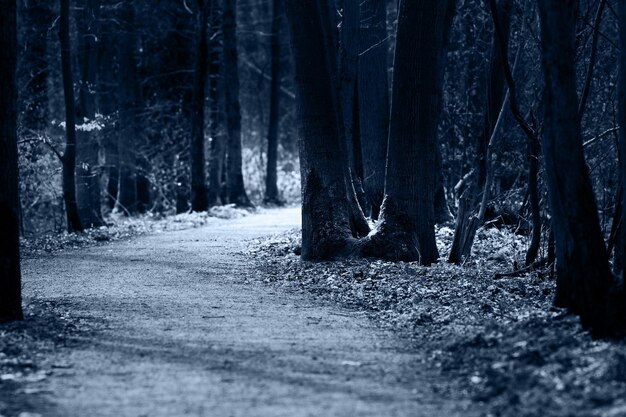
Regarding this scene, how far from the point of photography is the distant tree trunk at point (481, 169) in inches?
548

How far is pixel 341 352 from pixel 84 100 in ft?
63.6

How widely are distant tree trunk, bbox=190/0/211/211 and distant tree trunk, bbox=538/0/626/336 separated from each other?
851 inches

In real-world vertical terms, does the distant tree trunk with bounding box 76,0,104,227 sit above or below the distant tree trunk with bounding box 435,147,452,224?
above

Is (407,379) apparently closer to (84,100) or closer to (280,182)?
(84,100)

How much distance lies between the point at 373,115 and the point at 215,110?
1836 cm

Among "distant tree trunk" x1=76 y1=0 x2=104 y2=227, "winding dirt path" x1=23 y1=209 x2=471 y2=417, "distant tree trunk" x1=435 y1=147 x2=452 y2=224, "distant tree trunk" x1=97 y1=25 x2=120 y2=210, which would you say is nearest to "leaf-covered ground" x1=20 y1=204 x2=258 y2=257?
"distant tree trunk" x1=76 y1=0 x2=104 y2=227

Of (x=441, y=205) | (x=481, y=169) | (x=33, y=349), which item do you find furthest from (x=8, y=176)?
(x=441, y=205)

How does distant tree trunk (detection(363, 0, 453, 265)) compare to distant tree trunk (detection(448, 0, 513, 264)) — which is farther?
distant tree trunk (detection(448, 0, 513, 264))

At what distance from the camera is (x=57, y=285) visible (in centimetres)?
1191

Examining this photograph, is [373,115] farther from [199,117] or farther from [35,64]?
[35,64]

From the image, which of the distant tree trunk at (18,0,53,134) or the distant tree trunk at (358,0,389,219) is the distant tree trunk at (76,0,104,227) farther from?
the distant tree trunk at (358,0,389,219)

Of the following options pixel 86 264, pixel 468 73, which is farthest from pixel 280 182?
pixel 86 264

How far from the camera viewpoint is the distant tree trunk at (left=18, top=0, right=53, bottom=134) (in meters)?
24.5

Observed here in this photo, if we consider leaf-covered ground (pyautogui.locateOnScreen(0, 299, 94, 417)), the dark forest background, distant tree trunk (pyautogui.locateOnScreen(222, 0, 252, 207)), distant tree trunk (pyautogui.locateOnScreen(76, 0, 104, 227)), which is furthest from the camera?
distant tree trunk (pyautogui.locateOnScreen(222, 0, 252, 207))
